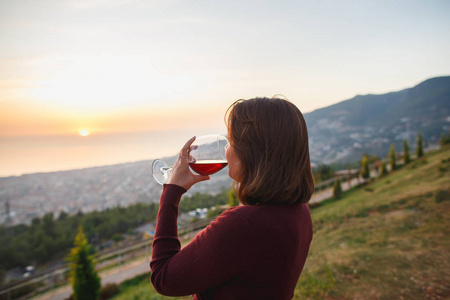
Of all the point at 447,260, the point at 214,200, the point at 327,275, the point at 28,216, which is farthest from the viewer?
the point at 28,216

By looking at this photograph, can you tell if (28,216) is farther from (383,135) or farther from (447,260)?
(383,135)

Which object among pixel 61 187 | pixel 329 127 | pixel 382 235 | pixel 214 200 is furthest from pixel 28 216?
pixel 329 127

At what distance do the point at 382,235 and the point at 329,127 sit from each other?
12974cm

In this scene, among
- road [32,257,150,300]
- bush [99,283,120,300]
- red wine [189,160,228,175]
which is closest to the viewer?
red wine [189,160,228,175]

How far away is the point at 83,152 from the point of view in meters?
57.2

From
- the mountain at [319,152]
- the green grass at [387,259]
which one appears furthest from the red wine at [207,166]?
the green grass at [387,259]

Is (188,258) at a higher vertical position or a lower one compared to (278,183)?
lower

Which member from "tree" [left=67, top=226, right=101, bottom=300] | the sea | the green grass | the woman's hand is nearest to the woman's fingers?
the woman's hand

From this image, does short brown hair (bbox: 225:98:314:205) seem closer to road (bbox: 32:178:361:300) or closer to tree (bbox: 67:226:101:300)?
tree (bbox: 67:226:101:300)

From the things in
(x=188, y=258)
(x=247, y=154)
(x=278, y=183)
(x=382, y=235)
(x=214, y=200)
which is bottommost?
(x=214, y=200)

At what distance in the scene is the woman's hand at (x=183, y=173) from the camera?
1114 mm

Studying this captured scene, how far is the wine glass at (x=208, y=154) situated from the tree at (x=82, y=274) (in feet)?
37.6

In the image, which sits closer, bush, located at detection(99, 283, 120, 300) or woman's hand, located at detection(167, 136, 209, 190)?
woman's hand, located at detection(167, 136, 209, 190)

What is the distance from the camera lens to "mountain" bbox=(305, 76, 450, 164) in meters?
99.2
